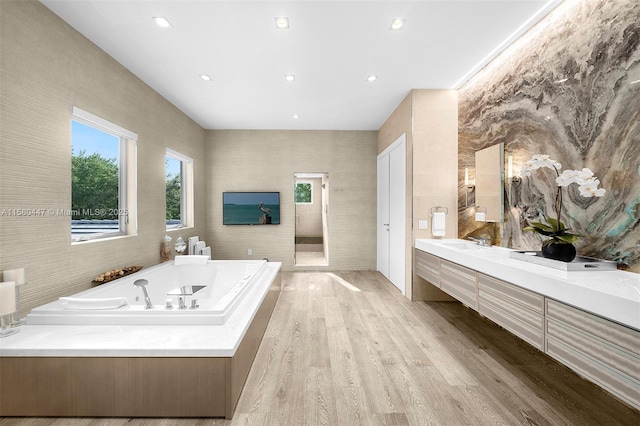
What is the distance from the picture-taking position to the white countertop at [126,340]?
62.1 inches

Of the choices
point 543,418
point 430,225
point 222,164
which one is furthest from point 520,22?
point 222,164

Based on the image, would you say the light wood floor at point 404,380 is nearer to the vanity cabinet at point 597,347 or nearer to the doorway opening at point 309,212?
the vanity cabinet at point 597,347

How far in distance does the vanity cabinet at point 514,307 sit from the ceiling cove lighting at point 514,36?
2077 mm

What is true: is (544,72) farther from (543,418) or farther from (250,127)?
(250,127)

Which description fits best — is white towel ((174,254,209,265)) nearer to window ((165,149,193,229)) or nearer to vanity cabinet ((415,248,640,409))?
window ((165,149,193,229))

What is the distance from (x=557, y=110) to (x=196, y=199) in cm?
482

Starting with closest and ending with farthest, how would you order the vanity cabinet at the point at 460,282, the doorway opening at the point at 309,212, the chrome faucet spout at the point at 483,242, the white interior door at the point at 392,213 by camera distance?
1. the vanity cabinet at the point at 460,282
2. the chrome faucet spout at the point at 483,242
3. the white interior door at the point at 392,213
4. the doorway opening at the point at 309,212

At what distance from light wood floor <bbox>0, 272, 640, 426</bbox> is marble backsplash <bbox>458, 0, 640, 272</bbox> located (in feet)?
2.90

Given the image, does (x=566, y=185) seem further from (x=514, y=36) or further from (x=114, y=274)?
(x=114, y=274)

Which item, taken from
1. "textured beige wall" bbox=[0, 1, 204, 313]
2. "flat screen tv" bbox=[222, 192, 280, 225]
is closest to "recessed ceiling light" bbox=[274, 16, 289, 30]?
"textured beige wall" bbox=[0, 1, 204, 313]

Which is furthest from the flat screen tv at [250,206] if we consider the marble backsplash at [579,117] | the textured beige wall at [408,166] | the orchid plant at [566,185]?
the orchid plant at [566,185]

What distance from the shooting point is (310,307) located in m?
3.45

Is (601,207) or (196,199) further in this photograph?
(196,199)

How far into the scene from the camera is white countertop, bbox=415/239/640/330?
1.24 meters
